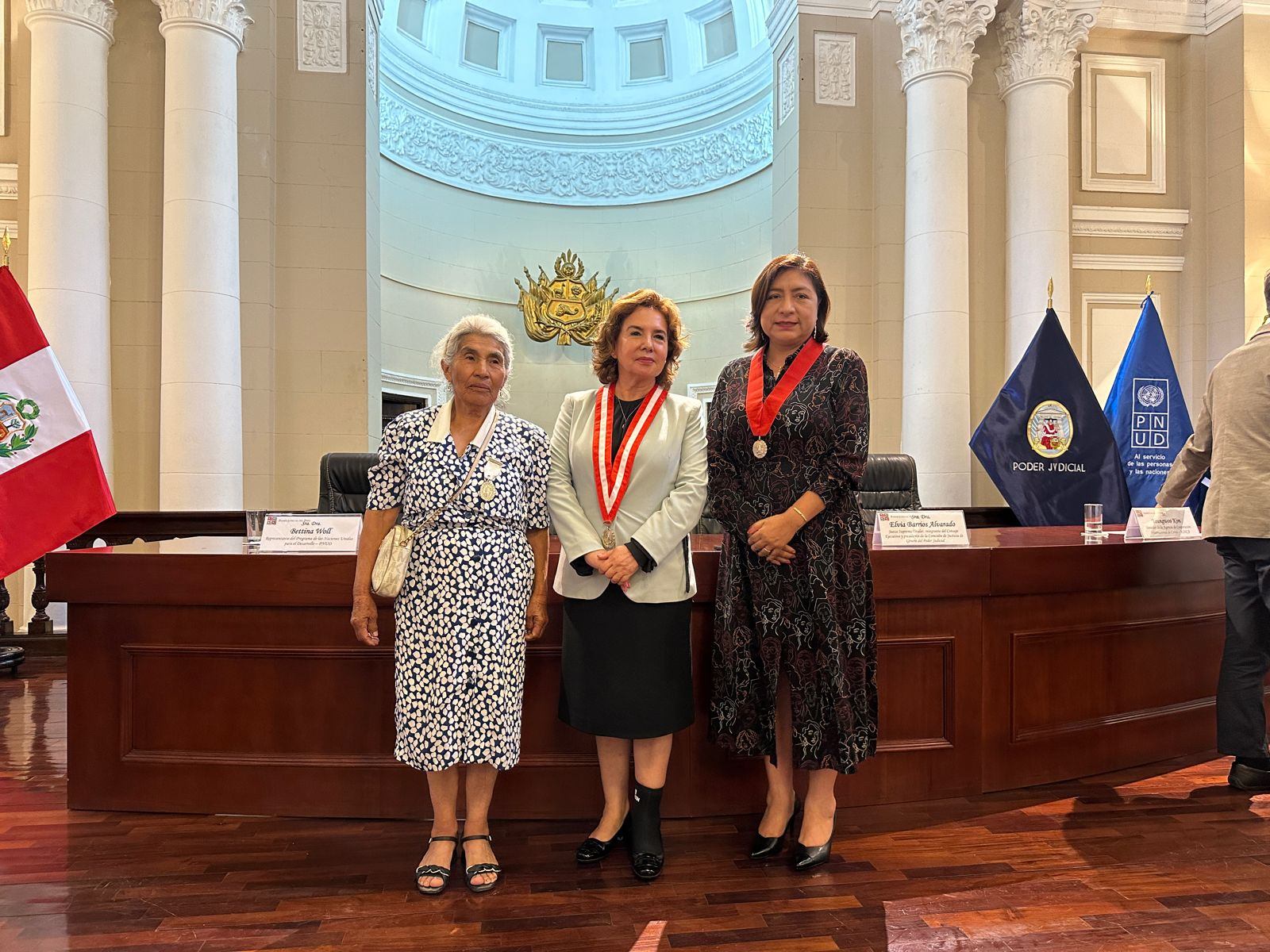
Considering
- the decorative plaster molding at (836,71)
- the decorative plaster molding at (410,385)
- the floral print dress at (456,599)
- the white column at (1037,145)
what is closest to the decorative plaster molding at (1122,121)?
the white column at (1037,145)

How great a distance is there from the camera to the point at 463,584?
213cm

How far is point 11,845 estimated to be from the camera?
8.03ft

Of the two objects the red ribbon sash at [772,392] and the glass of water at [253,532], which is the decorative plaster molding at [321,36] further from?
the red ribbon sash at [772,392]

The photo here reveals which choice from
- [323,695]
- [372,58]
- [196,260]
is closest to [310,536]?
[323,695]

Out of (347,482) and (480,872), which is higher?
(347,482)

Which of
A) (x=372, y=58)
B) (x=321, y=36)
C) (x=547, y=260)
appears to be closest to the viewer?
(x=321, y=36)

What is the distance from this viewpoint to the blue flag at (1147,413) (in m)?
6.18

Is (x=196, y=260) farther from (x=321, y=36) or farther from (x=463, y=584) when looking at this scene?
(x=463, y=584)

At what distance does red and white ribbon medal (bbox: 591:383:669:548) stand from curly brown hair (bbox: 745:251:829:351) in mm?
344

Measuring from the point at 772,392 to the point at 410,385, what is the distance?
304 inches

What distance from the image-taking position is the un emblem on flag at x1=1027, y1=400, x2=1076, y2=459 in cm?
574

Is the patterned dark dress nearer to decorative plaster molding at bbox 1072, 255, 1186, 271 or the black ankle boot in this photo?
the black ankle boot

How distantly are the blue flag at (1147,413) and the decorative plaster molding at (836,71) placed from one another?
2871 mm

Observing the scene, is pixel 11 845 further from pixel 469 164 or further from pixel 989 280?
pixel 469 164
